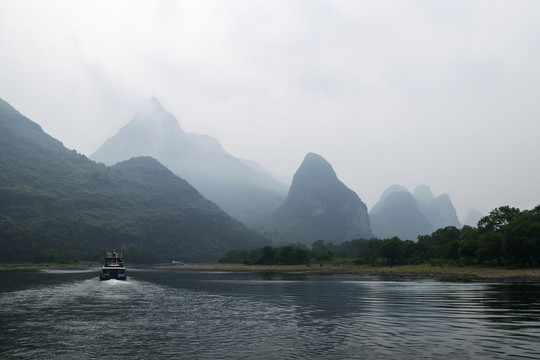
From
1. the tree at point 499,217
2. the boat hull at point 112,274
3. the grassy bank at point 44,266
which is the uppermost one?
the tree at point 499,217

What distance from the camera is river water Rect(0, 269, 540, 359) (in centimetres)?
2323

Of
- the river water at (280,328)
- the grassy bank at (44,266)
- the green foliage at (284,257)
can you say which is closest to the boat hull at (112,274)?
the river water at (280,328)

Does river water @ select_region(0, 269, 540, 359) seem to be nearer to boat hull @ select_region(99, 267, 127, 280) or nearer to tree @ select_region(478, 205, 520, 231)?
boat hull @ select_region(99, 267, 127, 280)

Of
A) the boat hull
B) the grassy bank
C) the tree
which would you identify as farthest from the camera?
the grassy bank

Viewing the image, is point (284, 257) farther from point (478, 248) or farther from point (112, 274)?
point (112, 274)

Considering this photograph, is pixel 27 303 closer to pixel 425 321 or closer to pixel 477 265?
pixel 425 321

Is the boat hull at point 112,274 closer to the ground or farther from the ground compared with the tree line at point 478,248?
closer to the ground

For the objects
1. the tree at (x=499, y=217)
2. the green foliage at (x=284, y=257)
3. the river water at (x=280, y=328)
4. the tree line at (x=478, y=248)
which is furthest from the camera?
the green foliage at (x=284, y=257)

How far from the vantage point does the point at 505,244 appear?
3548 inches

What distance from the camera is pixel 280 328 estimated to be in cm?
3091

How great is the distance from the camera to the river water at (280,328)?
23.2m

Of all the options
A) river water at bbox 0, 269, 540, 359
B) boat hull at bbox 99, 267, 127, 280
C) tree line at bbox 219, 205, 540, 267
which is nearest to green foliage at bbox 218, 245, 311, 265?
tree line at bbox 219, 205, 540, 267

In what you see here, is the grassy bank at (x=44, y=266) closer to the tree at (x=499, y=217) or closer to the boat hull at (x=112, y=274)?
the boat hull at (x=112, y=274)

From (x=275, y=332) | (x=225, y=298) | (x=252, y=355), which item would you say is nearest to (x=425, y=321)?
(x=275, y=332)
